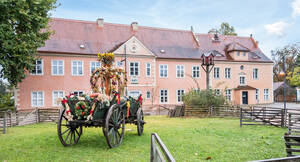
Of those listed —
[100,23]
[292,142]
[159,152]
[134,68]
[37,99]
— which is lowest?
[292,142]

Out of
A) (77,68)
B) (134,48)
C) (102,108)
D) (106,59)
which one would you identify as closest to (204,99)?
(134,48)

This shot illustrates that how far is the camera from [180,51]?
28969mm

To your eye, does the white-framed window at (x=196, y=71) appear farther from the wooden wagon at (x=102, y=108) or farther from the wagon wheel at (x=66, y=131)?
the wagon wheel at (x=66, y=131)

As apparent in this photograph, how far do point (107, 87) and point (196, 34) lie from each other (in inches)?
1019

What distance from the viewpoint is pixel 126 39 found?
2738 cm

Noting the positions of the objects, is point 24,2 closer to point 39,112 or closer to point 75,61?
point 39,112

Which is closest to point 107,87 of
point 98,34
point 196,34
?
point 98,34

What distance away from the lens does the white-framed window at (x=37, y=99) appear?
22.1 m

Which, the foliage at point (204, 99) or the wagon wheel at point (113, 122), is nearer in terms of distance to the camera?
the wagon wheel at point (113, 122)

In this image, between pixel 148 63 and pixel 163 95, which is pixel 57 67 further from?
pixel 163 95

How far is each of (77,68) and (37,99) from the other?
4.88 m

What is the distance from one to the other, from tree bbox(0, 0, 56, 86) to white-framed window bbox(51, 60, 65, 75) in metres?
6.60

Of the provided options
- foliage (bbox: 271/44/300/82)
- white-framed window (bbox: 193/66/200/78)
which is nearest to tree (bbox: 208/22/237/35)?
foliage (bbox: 271/44/300/82)

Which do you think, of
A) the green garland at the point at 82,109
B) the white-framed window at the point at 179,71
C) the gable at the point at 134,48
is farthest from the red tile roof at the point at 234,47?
→ the green garland at the point at 82,109
